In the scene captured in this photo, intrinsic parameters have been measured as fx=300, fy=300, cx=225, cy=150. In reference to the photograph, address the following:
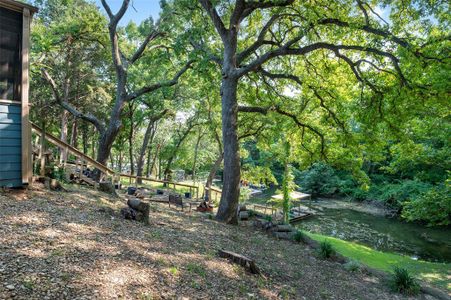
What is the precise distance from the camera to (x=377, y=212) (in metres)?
30.0

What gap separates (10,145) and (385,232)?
2427 centimetres

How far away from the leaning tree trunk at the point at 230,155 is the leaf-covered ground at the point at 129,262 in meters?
2.33

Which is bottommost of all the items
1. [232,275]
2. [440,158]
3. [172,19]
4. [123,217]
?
[232,275]

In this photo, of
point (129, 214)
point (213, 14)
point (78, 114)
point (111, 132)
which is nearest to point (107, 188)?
point (111, 132)

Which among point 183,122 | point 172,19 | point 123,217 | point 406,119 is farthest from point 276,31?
point 183,122

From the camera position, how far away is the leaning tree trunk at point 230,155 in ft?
35.5

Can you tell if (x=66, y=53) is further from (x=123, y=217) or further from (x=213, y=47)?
(x=123, y=217)

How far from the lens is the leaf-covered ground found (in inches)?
143

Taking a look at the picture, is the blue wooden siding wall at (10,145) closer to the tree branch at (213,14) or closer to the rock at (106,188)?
the rock at (106,188)

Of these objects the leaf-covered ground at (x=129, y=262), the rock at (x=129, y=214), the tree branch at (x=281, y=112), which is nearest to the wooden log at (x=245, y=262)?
the leaf-covered ground at (x=129, y=262)

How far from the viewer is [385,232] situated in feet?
74.8

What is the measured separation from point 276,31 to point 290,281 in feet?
33.9

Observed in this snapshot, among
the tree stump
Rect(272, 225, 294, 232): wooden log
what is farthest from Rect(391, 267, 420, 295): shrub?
the tree stump

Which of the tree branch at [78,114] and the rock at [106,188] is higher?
the tree branch at [78,114]
